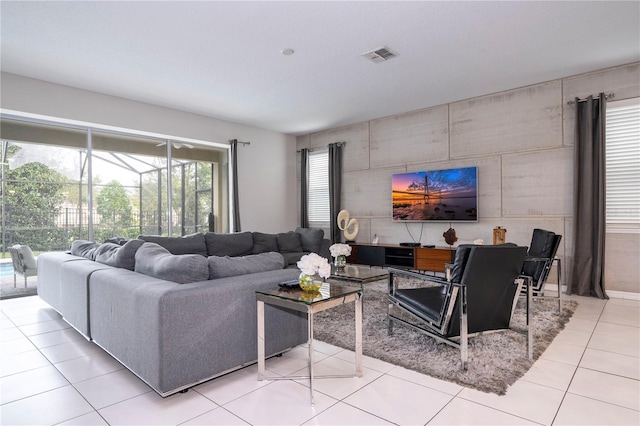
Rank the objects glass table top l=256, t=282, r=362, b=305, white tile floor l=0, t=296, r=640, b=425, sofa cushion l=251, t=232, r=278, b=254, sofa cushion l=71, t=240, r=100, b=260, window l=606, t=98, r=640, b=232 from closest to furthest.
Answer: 1. white tile floor l=0, t=296, r=640, b=425
2. glass table top l=256, t=282, r=362, b=305
3. sofa cushion l=71, t=240, r=100, b=260
4. window l=606, t=98, r=640, b=232
5. sofa cushion l=251, t=232, r=278, b=254

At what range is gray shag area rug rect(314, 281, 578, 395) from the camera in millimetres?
2398

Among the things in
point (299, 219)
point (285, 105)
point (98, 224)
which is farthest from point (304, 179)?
point (98, 224)

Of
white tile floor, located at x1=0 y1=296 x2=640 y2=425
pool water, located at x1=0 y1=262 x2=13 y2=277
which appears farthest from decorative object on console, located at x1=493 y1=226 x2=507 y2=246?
pool water, located at x1=0 y1=262 x2=13 y2=277

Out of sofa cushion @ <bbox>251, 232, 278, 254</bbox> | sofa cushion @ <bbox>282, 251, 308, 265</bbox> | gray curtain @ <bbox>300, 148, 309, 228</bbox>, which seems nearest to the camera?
sofa cushion @ <bbox>282, 251, 308, 265</bbox>

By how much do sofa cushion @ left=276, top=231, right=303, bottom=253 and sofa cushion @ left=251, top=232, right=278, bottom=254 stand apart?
0.30 feet

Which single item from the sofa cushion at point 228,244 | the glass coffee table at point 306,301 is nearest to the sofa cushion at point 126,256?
the glass coffee table at point 306,301

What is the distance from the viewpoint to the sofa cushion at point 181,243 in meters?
4.96

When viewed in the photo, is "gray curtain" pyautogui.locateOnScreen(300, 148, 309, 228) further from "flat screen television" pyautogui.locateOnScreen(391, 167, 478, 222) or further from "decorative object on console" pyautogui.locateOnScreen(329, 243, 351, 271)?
"decorative object on console" pyautogui.locateOnScreen(329, 243, 351, 271)

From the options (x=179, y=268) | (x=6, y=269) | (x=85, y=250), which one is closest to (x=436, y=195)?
(x=179, y=268)

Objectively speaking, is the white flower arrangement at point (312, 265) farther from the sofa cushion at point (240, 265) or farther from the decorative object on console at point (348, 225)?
the decorative object on console at point (348, 225)

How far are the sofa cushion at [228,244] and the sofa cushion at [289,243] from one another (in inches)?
20.9

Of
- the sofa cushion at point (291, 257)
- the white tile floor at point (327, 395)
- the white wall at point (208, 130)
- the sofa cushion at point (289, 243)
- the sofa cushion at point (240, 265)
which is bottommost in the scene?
the white tile floor at point (327, 395)

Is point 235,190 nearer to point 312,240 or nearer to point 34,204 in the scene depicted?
point 312,240

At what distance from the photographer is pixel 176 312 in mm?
2092
